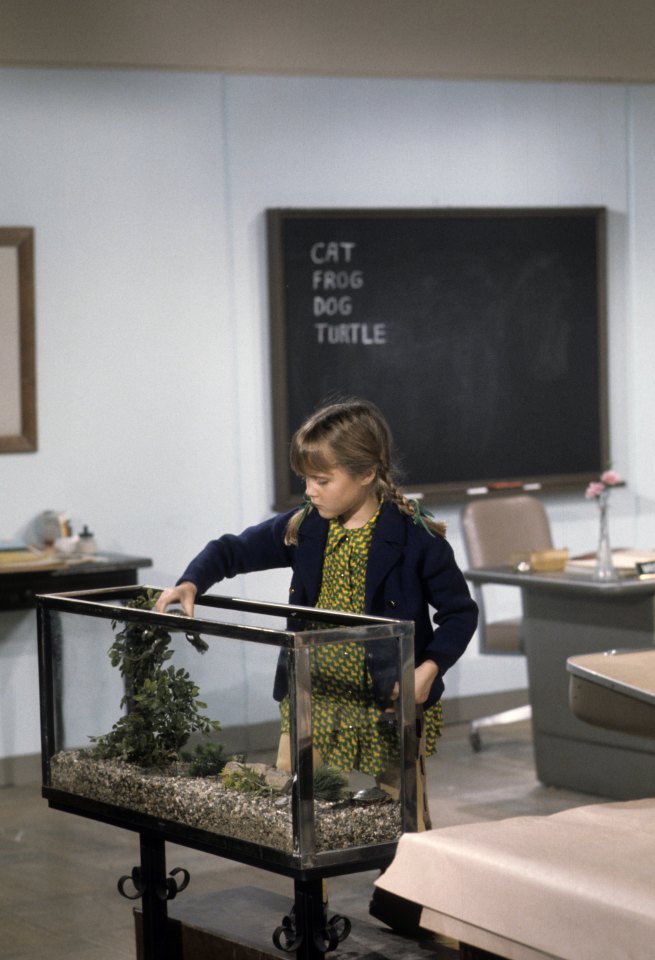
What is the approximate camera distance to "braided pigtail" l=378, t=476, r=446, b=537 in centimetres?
314

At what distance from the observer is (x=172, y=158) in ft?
20.4

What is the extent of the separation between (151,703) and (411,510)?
67 cm

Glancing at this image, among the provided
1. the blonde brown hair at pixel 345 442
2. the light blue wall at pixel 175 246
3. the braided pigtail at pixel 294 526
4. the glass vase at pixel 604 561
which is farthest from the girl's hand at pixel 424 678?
the light blue wall at pixel 175 246

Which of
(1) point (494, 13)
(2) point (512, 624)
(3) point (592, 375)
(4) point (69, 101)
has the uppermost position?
(4) point (69, 101)

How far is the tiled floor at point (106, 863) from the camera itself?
4086 mm

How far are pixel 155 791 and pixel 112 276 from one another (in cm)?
357

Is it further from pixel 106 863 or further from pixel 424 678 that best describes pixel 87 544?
pixel 424 678

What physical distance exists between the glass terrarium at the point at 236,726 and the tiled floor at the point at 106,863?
1.63 ft

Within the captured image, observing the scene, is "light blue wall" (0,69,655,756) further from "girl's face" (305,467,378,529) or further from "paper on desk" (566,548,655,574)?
"girl's face" (305,467,378,529)

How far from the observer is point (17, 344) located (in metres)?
5.92

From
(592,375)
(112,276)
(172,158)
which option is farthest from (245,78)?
(592,375)

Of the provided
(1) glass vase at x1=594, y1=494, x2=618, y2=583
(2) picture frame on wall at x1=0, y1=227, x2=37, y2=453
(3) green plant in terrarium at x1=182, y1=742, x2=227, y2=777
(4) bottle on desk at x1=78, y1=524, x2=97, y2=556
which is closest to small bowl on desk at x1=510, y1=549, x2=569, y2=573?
(1) glass vase at x1=594, y1=494, x2=618, y2=583

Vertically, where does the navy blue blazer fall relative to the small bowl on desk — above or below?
above

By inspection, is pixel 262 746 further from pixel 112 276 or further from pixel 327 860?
pixel 112 276
